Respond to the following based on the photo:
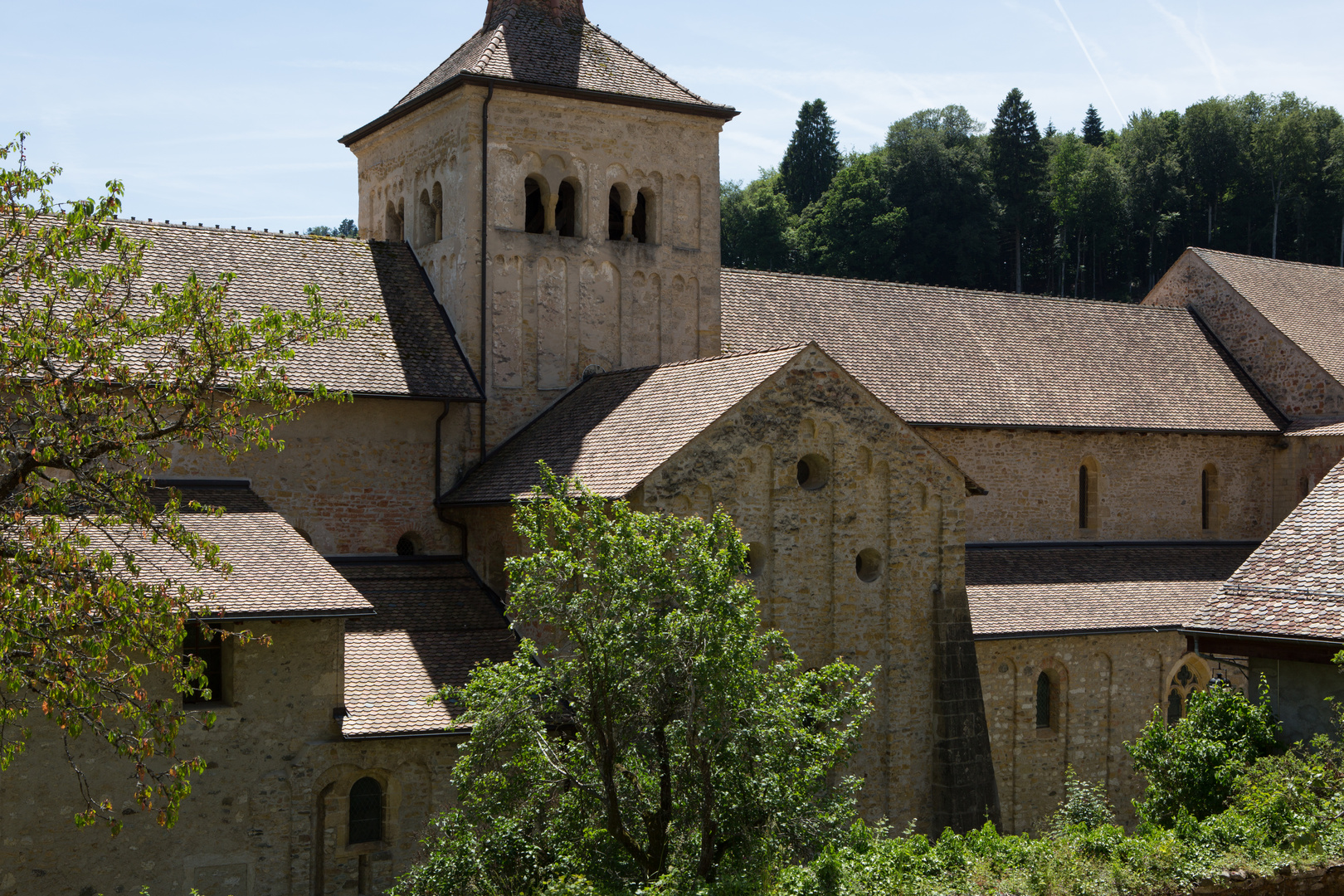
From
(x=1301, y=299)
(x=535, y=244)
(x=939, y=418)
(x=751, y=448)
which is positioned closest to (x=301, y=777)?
(x=751, y=448)

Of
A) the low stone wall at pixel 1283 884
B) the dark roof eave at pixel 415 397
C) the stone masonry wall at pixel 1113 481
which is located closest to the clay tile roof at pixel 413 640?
the dark roof eave at pixel 415 397

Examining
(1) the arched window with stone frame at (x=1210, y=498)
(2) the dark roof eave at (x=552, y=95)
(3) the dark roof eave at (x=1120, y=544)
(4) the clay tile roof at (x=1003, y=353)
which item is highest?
(2) the dark roof eave at (x=552, y=95)

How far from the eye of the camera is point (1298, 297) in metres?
38.3

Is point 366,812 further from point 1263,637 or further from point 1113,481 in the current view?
point 1113,481

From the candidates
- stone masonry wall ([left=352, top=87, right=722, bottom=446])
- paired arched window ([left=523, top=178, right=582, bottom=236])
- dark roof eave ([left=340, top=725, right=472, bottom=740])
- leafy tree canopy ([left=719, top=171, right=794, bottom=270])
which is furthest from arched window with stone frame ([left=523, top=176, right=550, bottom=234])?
leafy tree canopy ([left=719, top=171, right=794, bottom=270])

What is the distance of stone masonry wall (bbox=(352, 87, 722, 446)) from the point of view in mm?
27078

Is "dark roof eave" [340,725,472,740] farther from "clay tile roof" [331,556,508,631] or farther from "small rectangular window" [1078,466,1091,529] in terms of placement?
"small rectangular window" [1078,466,1091,529]

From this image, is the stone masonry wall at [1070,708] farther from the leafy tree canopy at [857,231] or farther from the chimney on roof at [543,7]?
the leafy tree canopy at [857,231]

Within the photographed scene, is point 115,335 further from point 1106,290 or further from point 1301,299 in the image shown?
point 1106,290

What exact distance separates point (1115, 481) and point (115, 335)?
2578cm

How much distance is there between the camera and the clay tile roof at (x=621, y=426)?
2216 centimetres

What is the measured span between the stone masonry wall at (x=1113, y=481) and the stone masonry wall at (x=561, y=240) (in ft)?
22.5

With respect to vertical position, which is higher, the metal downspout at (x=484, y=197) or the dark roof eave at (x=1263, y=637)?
the metal downspout at (x=484, y=197)

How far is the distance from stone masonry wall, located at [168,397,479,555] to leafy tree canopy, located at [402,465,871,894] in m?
8.77
